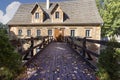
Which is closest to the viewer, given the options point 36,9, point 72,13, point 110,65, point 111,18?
point 110,65

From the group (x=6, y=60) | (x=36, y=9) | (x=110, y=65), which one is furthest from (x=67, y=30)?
(x=6, y=60)

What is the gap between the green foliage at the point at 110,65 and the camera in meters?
4.25

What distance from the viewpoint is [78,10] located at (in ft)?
108

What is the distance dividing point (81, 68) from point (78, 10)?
2648 cm

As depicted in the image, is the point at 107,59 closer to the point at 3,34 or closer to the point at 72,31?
the point at 3,34

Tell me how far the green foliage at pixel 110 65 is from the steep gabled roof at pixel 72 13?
26.3m

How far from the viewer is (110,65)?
14.1 feet

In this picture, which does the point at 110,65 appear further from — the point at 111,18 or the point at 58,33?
the point at 111,18

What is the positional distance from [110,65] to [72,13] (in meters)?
28.9

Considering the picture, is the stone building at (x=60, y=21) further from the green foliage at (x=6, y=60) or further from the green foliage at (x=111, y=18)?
the green foliage at (x=6, y=60)

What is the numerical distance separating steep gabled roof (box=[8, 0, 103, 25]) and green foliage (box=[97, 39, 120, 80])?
86.4 feet

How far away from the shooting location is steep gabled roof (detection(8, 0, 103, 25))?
31.3m

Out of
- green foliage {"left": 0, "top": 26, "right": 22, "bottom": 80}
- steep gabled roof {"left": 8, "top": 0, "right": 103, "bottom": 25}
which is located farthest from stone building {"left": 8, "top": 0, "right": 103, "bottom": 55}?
green foliage {"left": 0, "top": 26, "right": 22, "bottom": 80}

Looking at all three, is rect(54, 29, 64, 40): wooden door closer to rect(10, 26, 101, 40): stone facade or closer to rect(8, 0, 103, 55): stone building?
rect(8, 0, 103, 55): stone building
